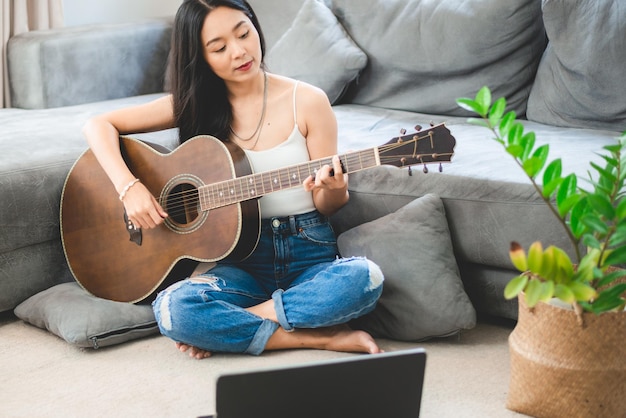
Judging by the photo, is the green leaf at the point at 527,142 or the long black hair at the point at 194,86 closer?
the green leaf at the point at 527,142

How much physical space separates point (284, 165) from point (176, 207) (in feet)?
0.89

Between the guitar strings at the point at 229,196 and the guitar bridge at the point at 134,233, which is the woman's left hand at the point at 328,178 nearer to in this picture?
the guitar strings at the point at 229,196

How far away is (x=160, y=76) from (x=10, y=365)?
4.85 ft

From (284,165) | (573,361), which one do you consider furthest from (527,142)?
(284,165)

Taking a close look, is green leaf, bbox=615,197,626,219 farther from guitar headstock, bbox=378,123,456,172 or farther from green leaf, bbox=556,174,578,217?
guitar headstock, bbox=378,123,456,172

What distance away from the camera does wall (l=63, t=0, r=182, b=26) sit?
3.51m

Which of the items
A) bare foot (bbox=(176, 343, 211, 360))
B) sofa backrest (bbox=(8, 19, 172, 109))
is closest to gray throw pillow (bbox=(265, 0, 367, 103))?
sofa backrest (bbox=(8, 19, 172, 109))

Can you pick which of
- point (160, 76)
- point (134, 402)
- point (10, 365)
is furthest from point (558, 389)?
point (160, 76)

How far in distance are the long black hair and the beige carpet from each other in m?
0.51

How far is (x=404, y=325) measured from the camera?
1945 mm

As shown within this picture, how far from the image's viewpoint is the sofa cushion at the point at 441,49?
2484 millimetres

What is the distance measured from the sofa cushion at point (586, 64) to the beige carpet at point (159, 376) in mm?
653

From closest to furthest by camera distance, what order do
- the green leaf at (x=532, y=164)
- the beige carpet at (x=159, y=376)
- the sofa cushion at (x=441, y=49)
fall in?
1. the green leaf at (x=532, y=164)
2. the beige carpet at (x=159, y=376)
3. the sofa cushion at (x=441, y=49)

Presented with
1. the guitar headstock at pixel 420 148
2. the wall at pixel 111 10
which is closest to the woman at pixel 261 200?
the guitar headstock at pixel 420 148
